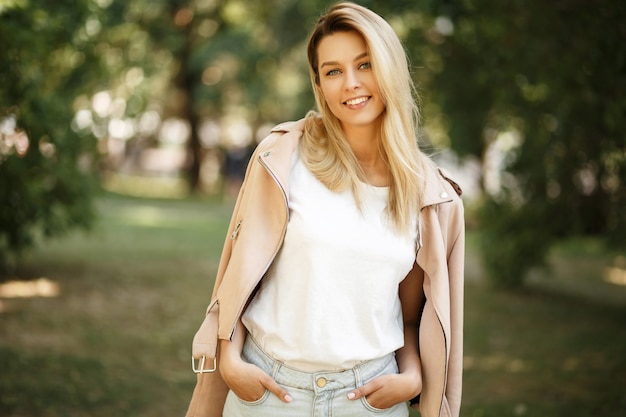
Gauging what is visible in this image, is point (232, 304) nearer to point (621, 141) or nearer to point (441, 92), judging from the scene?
point (621, 141)

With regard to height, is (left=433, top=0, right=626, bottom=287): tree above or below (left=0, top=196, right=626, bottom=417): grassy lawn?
above

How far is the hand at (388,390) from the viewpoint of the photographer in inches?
107

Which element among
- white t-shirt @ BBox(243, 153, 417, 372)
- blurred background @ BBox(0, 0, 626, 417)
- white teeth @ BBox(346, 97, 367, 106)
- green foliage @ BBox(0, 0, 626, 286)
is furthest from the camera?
blurred background @ BBox(0, 0, 626, 417)

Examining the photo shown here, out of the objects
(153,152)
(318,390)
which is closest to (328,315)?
(318,390)

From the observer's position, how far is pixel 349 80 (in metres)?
2.84

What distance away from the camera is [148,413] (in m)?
6.55

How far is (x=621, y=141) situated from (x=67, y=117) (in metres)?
6.83

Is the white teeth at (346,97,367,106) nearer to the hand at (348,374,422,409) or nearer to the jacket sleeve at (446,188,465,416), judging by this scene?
the jacket sleeve at (446,188,465,416)

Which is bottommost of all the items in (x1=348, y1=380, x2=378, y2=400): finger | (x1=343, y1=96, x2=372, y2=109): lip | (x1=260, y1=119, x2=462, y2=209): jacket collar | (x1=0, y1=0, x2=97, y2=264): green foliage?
(x1=348, y1=380, x2=378, y2=400): finger

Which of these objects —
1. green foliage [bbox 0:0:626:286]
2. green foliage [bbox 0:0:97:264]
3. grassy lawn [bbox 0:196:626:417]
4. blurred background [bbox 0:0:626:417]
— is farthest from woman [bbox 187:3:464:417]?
grassy lawn [bbox 0:196:626:417]

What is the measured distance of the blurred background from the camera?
22.6ft

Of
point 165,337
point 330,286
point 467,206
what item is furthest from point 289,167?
point 467,206

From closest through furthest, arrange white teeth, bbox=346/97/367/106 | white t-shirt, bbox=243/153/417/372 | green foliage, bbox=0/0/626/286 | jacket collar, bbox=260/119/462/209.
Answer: white t-shirt, bbox=243/153/417/372, jacket collar, bbox=260/119/462/209, white teeth, bbox=346/97/367/106, green foliage, bbox=0/0/626/286

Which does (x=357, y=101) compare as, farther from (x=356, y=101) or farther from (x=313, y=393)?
(x=313, y=393)
